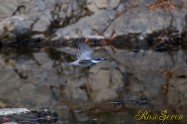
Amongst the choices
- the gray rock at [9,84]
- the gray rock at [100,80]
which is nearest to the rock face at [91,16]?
the gray rock at [9,84]

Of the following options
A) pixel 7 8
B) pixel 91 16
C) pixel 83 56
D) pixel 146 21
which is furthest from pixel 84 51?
pixel 7 8

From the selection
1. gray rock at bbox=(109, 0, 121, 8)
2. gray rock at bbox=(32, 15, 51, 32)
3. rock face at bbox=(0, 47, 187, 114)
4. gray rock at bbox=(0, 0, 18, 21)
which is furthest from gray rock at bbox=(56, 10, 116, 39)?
rock face at bbox=(0, 47, 187, 114)

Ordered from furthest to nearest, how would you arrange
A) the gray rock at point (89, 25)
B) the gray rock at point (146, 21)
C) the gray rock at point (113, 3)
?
the gray rock at point (113, 3), the gray rock at point (89, 25), the gray rock at point (146, 21)

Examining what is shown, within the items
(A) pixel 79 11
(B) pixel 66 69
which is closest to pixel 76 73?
(B) pixel 66 69

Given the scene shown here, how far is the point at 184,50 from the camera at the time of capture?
61.9 feet

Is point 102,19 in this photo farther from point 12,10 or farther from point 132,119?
point 132,119

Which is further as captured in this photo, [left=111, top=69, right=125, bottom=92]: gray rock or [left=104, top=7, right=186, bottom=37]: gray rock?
[left=104, top=7, right=186, bottom=37]: gray rock

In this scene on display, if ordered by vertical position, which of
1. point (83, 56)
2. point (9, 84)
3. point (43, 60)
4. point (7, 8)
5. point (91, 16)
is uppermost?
point (7, 8)

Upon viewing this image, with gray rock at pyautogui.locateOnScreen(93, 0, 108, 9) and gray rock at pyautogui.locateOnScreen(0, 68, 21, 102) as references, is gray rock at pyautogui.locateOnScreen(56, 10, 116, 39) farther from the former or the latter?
gray rock at pyautogui.locateOnScreen(0, 68, 21, 102)

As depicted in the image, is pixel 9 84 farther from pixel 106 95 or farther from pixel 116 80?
pixel 106 95

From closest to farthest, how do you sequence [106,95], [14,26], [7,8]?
[106,95]
[14,26]
[7,8]

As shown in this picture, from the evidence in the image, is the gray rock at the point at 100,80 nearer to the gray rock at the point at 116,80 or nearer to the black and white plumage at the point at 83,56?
the gray rock at the point at 116,80

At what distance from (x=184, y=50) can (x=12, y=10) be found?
9205mm

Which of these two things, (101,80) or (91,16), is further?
(91,16)
